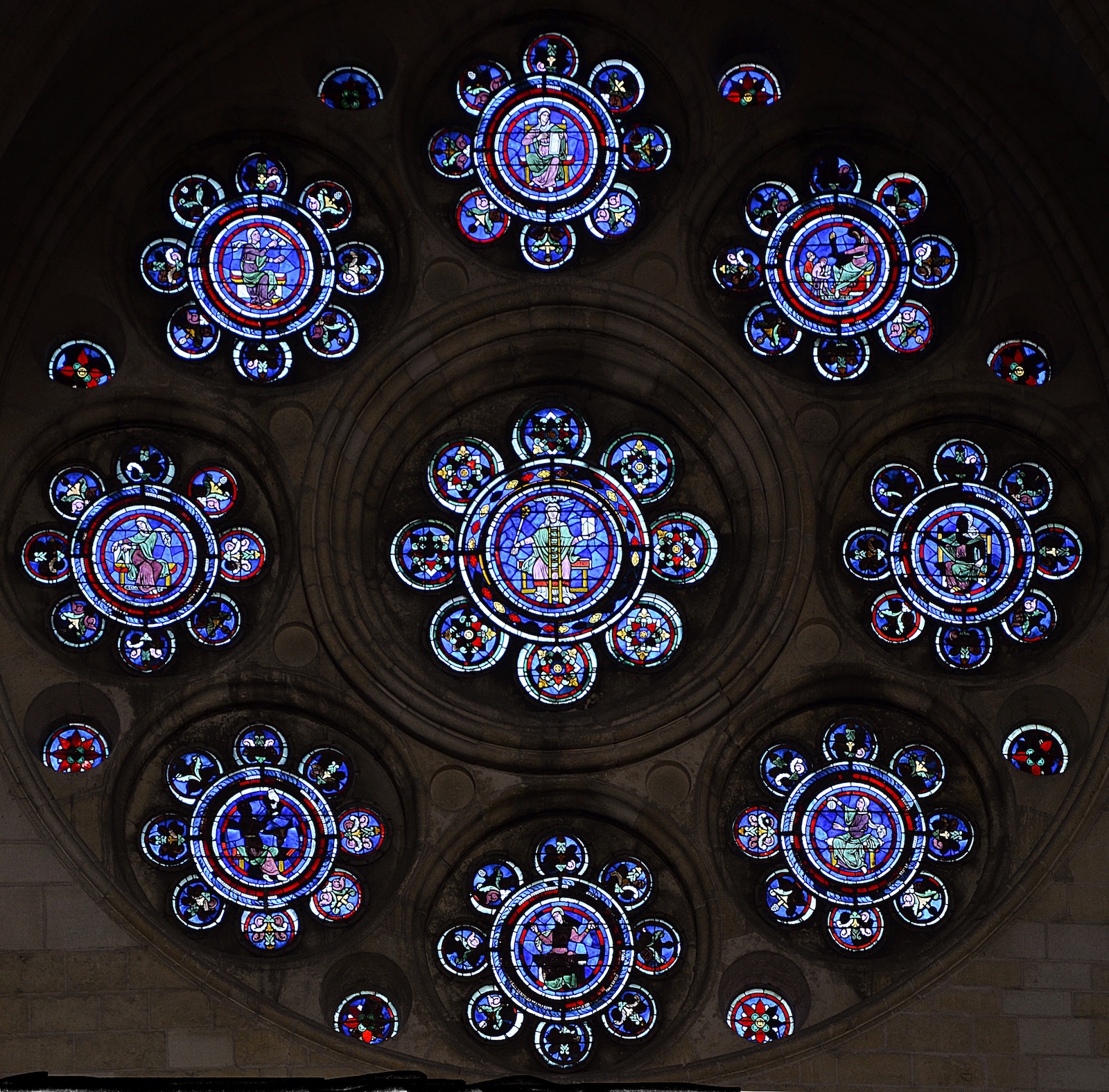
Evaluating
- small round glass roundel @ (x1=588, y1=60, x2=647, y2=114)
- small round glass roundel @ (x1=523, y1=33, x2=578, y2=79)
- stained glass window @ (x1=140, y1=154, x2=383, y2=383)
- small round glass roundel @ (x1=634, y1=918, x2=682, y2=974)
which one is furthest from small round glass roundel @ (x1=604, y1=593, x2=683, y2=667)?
small round glass roundel @ (x1=523, y1=33, x2=578, y2=79)

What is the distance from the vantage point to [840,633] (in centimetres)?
1327

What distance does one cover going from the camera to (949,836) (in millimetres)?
13070

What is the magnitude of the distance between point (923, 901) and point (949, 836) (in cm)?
43

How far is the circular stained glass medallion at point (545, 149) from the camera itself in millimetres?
14008

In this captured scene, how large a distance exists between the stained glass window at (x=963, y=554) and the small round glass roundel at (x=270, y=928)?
157 inches

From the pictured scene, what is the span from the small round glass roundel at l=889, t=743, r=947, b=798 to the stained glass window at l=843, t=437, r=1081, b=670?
568 mm

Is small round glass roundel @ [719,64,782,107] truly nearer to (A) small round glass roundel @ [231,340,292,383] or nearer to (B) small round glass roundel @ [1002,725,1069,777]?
(A) small round glass roundel @ [231,340,292,383]

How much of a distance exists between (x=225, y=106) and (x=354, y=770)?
14.1 feet

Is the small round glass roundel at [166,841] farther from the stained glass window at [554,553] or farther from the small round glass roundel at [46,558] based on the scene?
the stained glass window at [554,553]

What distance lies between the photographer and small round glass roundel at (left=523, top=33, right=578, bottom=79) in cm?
1414

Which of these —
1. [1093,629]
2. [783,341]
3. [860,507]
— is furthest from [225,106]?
[1093,629]

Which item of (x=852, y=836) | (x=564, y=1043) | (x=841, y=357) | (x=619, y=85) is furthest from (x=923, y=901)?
(x=619, y=85)

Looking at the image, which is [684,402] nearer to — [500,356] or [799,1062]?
[500,356]

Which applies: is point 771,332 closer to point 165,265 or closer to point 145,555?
point 165,265
